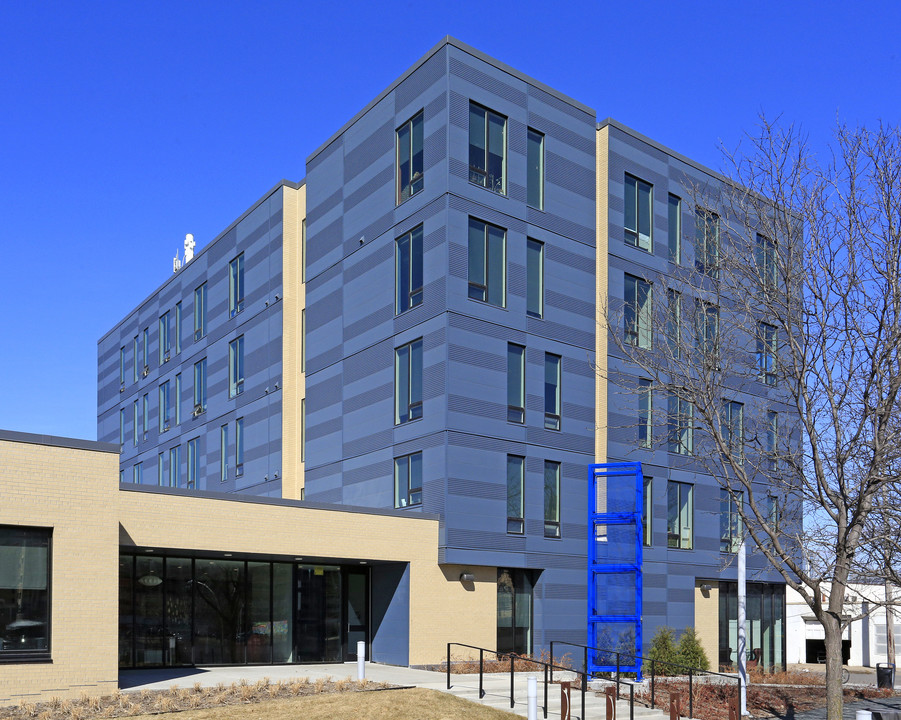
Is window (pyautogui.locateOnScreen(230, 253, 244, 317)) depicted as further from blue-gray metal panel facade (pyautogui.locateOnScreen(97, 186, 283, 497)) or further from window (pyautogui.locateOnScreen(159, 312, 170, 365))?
window (pyautogui.locateOnScreen(159, 312, 170, 365))

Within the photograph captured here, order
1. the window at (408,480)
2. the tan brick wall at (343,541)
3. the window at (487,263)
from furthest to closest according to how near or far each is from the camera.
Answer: the window at (487,263) < the window at (408,480) < the tan brick wall at (343,541)

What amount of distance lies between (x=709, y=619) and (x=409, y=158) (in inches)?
776

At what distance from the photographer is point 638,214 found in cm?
Answer: 3675

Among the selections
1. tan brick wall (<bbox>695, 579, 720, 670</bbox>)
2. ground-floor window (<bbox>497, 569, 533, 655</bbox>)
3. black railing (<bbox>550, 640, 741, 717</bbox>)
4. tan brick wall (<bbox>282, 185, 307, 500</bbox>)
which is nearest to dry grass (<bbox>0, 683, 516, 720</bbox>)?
black railing (<bbox>550, 640, 741, 717</bbox>)

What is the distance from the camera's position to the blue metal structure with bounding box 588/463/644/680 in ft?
100

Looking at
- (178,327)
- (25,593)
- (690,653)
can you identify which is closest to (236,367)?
(178,327)

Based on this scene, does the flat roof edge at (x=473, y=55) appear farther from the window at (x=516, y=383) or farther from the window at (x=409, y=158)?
the window at (x=516, y=383)

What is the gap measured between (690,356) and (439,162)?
47.7 ft

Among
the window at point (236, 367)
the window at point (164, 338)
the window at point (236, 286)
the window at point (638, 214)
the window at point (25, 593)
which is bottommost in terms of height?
the window at point (25, 593)

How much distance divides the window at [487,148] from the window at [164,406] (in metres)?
26.2

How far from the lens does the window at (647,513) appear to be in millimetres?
35094

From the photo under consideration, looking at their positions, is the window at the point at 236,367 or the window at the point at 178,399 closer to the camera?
the window at the point at 236,367

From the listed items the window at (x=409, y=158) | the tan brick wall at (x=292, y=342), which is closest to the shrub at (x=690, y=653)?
the tan brick wall at (x=292, y=342)

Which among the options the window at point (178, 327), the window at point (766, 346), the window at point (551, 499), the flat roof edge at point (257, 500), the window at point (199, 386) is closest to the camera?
the window at point (766, 346)
